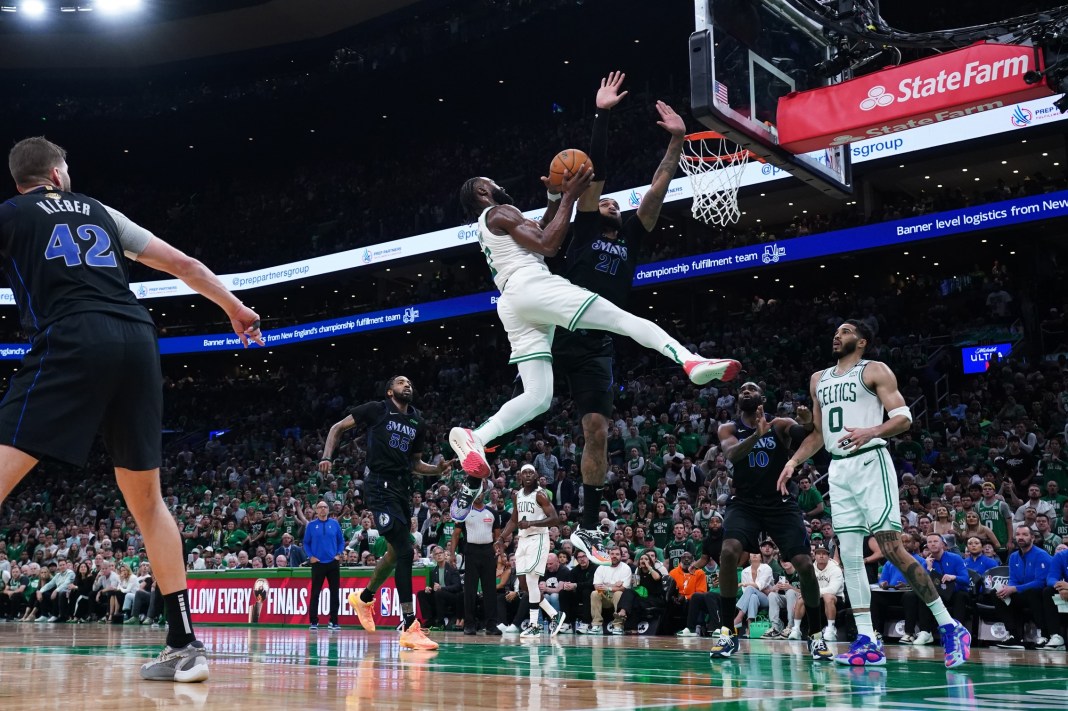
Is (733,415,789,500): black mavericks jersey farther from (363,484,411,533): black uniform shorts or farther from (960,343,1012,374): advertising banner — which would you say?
(960,343,1012,374): advertising banner

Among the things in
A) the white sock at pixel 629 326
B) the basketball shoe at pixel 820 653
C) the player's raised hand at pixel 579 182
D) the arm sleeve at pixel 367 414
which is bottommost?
the basketball shoe at pixel 820 653

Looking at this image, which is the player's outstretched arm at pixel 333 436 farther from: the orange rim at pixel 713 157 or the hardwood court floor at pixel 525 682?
the orange rim at pixel 713 157

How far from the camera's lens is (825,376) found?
7.94 m

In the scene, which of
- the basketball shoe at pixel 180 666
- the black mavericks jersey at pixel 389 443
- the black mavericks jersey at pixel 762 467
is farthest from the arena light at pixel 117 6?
the basketball shoe at pixel 180 666

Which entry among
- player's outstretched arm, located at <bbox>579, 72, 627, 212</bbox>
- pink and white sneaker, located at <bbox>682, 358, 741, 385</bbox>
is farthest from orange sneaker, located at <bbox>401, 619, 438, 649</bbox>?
pink and white sneaker, located at <bbox>682, 358, 741, 385</bbox>

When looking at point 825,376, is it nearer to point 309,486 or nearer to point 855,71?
point 855,71

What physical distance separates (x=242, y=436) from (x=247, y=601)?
17045mm

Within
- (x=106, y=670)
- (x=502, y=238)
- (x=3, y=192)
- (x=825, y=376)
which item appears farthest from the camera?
(x=3, y=192)

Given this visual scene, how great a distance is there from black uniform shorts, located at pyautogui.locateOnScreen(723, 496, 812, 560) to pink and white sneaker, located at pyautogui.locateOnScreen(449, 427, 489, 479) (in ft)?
10.6

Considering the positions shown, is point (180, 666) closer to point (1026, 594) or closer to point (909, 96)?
point (909, 96)

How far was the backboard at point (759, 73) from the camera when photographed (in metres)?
9.10

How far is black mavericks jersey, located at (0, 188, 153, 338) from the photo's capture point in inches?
178

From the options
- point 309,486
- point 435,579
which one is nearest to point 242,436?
point 309,486

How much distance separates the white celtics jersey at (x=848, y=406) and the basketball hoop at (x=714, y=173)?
3593mm
